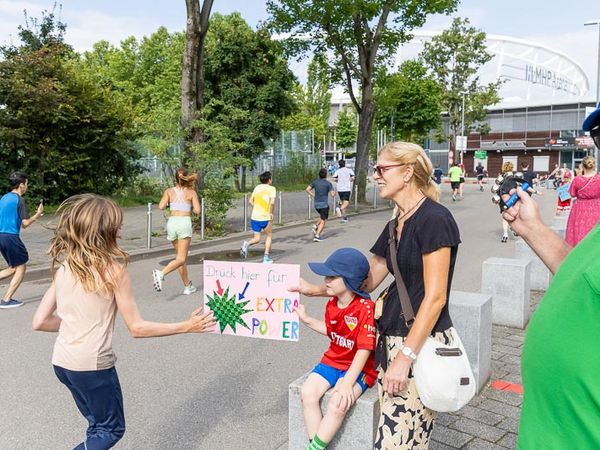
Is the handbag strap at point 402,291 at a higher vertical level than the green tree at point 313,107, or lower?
lower

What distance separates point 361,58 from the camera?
75.0ft

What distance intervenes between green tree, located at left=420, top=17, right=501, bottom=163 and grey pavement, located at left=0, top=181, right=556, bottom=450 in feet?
158

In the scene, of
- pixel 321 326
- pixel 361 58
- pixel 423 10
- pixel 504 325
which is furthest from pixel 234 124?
pixel 321 326

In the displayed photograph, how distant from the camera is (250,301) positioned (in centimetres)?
349

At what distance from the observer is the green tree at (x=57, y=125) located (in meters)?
18.1

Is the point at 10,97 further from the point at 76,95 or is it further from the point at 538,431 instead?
the point at 538,431

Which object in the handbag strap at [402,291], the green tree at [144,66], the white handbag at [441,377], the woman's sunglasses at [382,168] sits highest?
the green tree at [144,66]

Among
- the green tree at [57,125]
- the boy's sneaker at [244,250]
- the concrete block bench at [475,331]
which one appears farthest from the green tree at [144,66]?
the concrete block bench at [475,331]

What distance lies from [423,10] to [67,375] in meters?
21.9

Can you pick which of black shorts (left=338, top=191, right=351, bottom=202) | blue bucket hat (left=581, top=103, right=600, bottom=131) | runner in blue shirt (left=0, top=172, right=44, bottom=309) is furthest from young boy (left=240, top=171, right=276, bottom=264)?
blue bucket hat (left=581, top=103, right=600, bottom=131)

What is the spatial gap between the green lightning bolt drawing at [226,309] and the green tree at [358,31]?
18.7m

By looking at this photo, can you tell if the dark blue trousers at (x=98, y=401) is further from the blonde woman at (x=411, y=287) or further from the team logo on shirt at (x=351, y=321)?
the blonde woman at (x=411, y=287)

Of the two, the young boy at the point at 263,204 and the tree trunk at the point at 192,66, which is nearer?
the young boy at the point at 263,204

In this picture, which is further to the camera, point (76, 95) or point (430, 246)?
point (76, 95)
